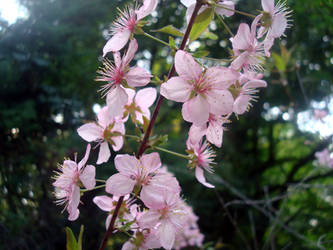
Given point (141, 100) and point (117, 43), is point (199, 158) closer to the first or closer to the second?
point (141, 100)

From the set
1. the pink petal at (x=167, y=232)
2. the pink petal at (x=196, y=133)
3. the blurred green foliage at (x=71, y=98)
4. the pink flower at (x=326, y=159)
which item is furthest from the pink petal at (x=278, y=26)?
the pink flower at (x=326, y=159)

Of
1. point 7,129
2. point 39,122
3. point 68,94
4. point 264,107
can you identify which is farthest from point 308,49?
point 7,129

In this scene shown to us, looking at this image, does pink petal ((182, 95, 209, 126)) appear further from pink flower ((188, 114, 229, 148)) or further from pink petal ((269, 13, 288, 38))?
pink petal ((269, 13, 288, 38))

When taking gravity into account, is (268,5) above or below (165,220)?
above

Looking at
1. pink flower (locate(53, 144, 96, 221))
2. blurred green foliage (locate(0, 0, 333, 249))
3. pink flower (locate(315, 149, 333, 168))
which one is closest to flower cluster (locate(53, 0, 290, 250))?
pink flower (locate(53, 144, 96, 221))

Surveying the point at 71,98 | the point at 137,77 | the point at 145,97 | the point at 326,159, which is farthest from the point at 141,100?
the point at 326,159

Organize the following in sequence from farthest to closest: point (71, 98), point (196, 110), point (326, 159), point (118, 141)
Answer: point (326, 159) → point (71, 98) → point (118, 141) → point (196, 110)
